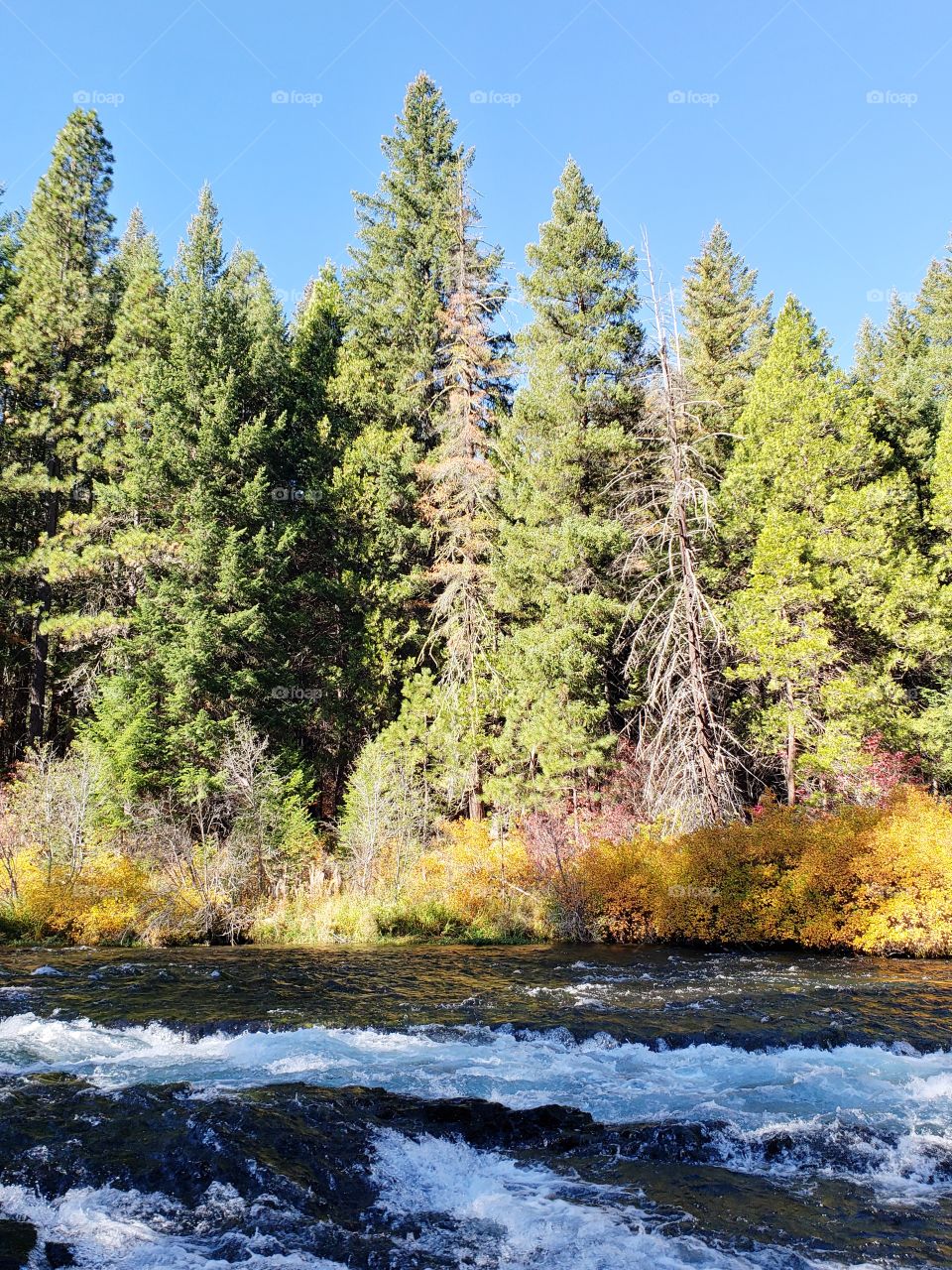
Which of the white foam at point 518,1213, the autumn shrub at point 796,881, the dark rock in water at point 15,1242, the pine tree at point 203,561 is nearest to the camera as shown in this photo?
the dark rock in water at point 15,1242

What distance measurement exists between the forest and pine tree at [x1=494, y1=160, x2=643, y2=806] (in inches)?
4.4

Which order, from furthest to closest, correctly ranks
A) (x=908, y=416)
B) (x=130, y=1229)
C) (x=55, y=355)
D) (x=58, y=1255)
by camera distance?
(x=908, y=416), (x=55, y=355), (x=130, y=1229), (x=58, y=1255)

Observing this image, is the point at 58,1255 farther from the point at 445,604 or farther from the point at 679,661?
the point at 445,604

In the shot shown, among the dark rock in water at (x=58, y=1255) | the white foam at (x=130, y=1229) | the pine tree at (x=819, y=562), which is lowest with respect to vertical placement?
the white foam at (x=130, y=1229)

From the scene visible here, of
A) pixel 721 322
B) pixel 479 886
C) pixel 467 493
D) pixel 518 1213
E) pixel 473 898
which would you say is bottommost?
pixel 473 898

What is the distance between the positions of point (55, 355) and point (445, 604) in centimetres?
1489

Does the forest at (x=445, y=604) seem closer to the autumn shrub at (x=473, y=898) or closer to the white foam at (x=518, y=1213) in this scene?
the autumn shrub at (x=473, y=898)

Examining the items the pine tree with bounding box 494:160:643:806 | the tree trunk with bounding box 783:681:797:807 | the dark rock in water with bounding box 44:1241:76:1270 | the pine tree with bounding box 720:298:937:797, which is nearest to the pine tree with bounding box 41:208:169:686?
the pine tree with bounding box 494:160:643:806

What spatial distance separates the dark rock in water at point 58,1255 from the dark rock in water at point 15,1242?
97 mm

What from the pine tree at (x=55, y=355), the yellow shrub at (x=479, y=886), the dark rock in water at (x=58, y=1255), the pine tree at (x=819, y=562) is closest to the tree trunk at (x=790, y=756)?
the pine tree at (x=819, y=562)

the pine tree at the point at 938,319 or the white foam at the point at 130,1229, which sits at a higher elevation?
the pine tree at the point at 938,319

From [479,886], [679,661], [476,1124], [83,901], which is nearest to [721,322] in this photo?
[679,661]

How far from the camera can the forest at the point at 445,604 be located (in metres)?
16.5

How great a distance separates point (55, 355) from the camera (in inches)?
1008
